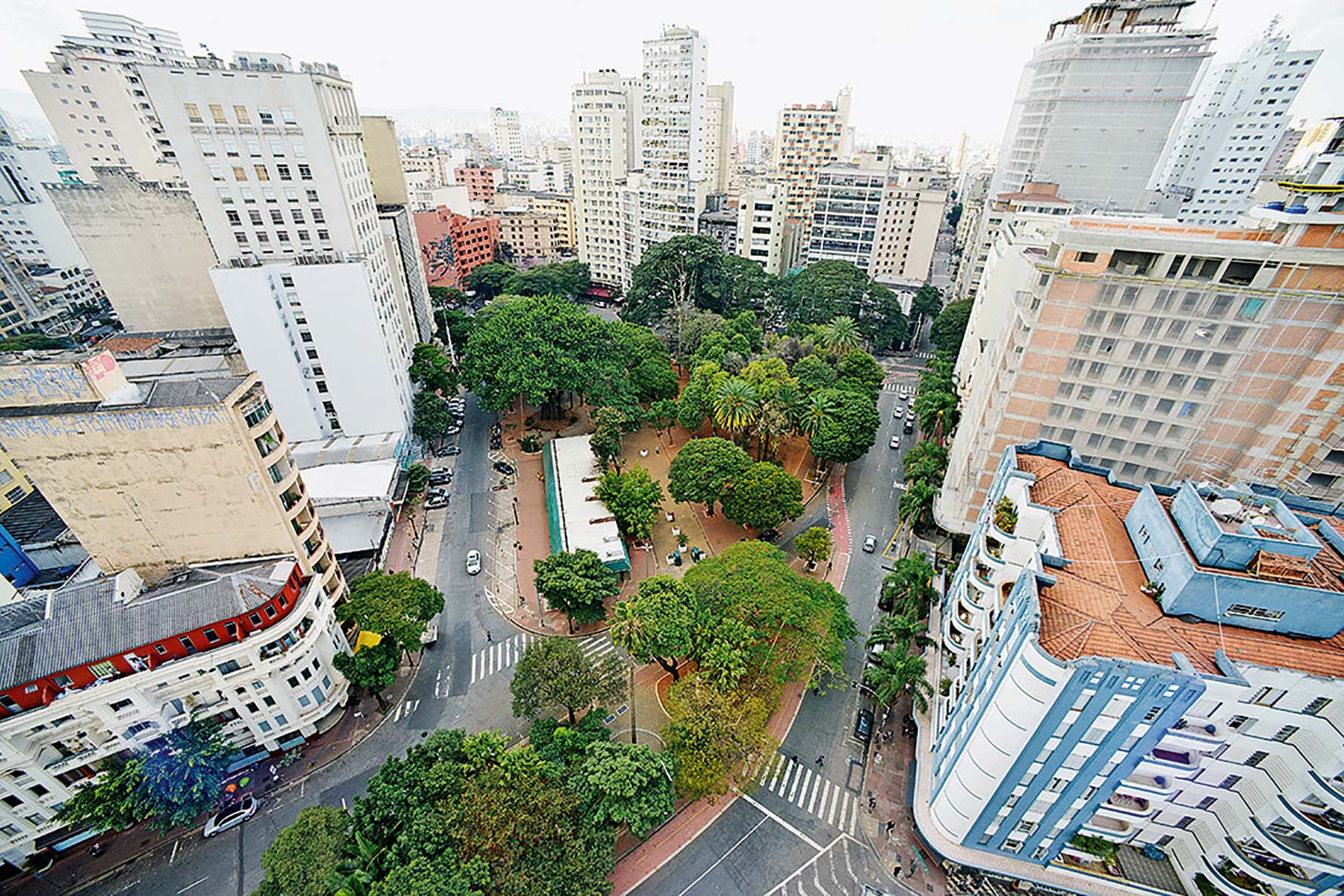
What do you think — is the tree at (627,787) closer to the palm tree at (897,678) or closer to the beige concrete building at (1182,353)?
the palm tree at (897,678)

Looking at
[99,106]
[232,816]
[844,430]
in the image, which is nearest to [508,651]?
[232,816]

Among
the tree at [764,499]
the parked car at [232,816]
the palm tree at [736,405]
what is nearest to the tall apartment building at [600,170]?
the palm tree at [736,405]

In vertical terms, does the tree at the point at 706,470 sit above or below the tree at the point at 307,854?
above

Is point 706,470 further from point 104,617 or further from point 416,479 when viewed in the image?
point 104,617

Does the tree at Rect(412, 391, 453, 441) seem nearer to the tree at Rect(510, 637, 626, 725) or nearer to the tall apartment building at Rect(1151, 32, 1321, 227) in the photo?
the tree at Rect(510, 637, 626, 725)

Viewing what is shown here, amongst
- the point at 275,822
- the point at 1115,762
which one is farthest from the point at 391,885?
the point at 1115,762

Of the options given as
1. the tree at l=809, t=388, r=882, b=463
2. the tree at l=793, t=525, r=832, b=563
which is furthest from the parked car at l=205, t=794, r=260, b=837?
the tree at l=809, t=388, r=882, b=463

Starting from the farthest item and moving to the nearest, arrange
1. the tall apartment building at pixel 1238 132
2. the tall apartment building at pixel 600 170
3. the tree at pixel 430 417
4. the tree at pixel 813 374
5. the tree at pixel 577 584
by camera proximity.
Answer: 1. the tall apartment building at pixel 1238 132
2. the tall apartment building at pixel 600 170
3. the tree at pixel 813 374
4. the tree at pixel 430 417
5. the tree at pixel 577 584
